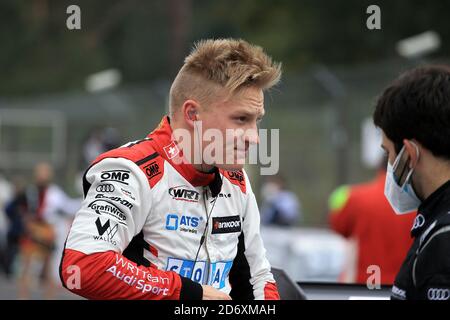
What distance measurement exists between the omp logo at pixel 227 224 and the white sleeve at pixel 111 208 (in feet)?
0.92

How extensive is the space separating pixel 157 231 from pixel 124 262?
0.64 ft

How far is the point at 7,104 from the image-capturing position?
23766 mm

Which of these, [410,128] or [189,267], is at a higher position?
[410,128]

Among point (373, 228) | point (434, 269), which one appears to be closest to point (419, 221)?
point (434, 269)

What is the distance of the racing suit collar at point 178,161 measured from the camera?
10.3ft

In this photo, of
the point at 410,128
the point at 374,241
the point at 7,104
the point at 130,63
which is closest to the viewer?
the point at 410,128

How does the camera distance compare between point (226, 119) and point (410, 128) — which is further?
point (226, 119)

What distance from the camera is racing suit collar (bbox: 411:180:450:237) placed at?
2.77m

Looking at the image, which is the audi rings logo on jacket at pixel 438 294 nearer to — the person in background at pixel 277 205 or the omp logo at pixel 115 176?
the omp logo at pixel 115 176

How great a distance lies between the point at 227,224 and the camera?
3211 millimetres

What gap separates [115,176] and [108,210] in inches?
4.8

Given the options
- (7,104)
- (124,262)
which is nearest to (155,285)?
(124,262)

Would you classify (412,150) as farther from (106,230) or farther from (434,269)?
(106,230)

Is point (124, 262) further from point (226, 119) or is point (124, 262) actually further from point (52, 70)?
point (52, 70)
